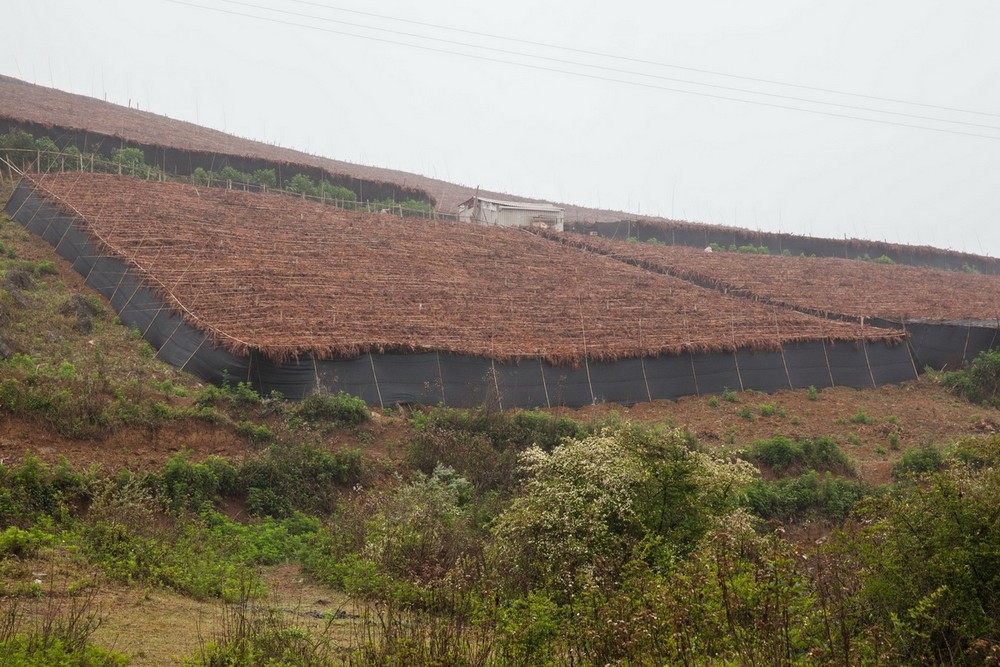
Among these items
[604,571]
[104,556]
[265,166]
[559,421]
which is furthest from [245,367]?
[265,166]

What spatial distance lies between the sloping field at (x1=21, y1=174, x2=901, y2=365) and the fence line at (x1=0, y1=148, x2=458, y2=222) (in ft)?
13.1

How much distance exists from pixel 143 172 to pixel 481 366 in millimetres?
22394

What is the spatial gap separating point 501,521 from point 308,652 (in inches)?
150

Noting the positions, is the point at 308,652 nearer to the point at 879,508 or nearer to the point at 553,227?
the point at 879,508

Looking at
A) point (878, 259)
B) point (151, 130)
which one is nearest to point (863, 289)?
point (878, 259)

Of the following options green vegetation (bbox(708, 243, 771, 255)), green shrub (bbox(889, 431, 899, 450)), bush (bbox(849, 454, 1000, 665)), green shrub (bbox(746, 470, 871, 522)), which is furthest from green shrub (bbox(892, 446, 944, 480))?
green vegetation (bbox(708, 243, 771, 255))

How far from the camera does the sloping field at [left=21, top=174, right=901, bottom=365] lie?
19.7 m

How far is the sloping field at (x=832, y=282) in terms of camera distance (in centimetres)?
3262

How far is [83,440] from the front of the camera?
1288 centimetres

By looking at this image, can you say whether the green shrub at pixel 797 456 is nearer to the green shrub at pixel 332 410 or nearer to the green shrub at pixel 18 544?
the green shrub at pixel 332 410

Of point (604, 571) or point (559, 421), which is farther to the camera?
point (559, 421)

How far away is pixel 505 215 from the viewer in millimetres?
42844

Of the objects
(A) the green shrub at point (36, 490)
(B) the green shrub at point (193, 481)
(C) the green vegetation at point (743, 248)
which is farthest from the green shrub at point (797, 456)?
(C) the green vegetation at point (743, 248)

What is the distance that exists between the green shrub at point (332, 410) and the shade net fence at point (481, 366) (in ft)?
3.22
